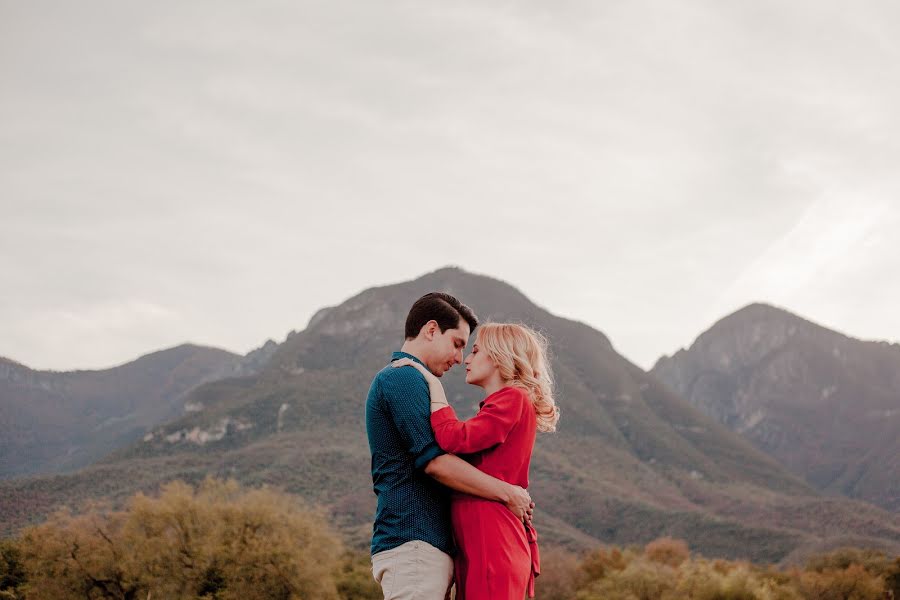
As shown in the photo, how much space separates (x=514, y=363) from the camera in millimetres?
5086

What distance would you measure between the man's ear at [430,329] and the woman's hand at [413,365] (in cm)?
20

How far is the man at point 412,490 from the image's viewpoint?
4578 millimetres

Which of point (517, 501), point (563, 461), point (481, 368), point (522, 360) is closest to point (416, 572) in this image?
point (517, 501)

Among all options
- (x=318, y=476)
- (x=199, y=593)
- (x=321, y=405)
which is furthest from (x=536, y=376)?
(x=321, y=405)

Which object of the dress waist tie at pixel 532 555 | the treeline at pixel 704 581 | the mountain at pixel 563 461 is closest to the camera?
the dress waist tie at pixel 532 555

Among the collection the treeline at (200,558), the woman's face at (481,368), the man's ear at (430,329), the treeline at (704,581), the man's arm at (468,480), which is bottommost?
the treeline at (704,581)

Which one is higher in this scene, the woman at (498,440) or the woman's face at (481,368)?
the woman's face at (481,368)

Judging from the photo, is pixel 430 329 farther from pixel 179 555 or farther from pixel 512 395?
pixel 179 555

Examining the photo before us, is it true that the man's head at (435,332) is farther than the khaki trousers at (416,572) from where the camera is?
Yes

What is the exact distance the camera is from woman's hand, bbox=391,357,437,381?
16.1 feet

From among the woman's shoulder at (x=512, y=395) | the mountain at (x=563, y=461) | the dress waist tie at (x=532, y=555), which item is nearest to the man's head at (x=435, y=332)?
the woman's shoulder at (x=512, y=395)

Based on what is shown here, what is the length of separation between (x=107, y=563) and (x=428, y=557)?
34.2 meters

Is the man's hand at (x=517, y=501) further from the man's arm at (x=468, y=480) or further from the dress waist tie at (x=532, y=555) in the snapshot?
the dress waist tie at (x=532, y=555)

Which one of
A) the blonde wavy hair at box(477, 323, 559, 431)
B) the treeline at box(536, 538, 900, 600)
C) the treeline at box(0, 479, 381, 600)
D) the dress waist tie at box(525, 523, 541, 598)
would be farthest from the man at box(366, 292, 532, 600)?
the treeline at box(536, 538, 900, 600)
